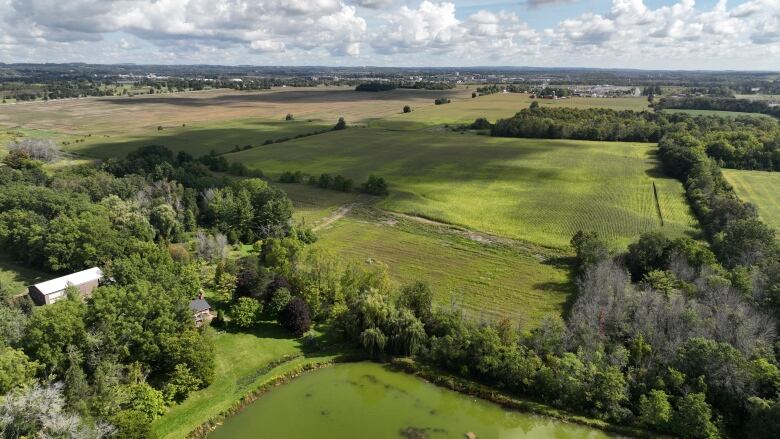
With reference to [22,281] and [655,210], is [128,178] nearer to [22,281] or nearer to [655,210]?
[22,281]

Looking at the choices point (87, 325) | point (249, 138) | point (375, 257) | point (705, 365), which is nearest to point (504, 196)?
→ point (375, 257)

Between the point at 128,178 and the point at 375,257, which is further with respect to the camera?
the point at 128,178

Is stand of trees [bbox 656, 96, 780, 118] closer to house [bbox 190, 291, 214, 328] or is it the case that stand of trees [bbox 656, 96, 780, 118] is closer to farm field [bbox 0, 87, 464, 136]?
farm field [bbox 0, 87, 464, 136]

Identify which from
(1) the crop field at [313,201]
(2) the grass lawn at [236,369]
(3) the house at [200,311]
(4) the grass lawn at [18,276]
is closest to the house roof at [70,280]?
(4) the grass lawn at [18,276]

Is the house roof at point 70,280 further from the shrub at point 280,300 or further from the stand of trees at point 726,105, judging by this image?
the stand of trees at point 726,105

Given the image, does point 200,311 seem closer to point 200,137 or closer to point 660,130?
point 200,137

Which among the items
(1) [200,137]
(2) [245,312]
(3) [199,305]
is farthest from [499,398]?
(1) [200,137]
